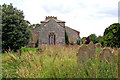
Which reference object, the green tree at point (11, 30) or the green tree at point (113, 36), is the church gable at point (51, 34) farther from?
the green tree at point (113, 36)

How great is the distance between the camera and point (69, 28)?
78.8ft

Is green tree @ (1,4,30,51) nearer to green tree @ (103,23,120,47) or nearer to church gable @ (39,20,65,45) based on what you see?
church gable @ (39,20,65,45)

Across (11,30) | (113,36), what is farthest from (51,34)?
(113,36)

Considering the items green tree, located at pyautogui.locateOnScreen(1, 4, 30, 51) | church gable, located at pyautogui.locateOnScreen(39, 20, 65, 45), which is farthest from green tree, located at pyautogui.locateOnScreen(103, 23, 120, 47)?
church gable, located at pyautogui.locateOnScreen(39, 20, 65, 45)

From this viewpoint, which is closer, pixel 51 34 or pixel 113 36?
pixel 113 36

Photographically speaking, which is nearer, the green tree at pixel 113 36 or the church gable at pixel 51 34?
the green tree at pixel 113 36

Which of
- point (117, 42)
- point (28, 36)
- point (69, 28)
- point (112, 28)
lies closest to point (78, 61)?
point (117, 42)

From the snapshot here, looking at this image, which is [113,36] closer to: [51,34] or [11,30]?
[11,30]

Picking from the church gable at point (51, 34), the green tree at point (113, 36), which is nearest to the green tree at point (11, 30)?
the church gable at point (51, 34)

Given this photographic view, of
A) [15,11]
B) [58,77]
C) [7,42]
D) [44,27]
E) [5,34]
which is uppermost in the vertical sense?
[15,11]

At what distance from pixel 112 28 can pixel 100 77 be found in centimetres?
857

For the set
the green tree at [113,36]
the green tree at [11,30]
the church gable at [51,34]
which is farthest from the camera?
the church gable at [51,34]

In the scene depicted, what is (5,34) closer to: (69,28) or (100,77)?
(69,28)

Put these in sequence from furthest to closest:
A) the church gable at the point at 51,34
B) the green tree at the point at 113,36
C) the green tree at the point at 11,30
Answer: the church gable at the point at 51,34
the green tree at the point at 11,30
the green tree at the point at 113,36
